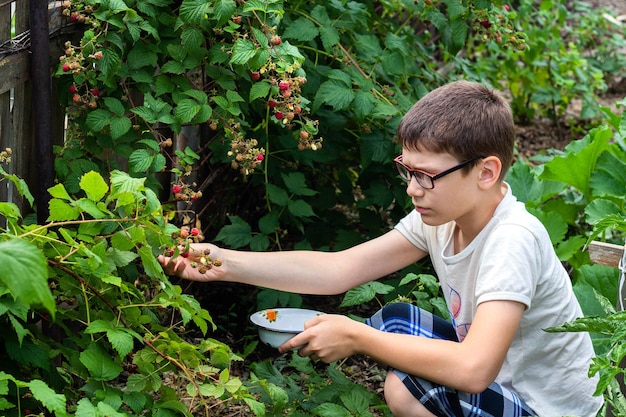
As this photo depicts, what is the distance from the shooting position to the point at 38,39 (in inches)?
90.9

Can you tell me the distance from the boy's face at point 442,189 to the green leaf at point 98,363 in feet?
2.74

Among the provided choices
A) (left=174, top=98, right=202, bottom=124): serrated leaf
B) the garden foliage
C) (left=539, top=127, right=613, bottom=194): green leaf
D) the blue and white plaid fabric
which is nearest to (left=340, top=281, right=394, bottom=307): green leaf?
the garden foliage

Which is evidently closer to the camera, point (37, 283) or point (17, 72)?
point (37, 283)

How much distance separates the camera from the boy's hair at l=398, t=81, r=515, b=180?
2273 mm

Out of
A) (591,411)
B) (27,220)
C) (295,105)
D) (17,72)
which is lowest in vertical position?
(591,411)

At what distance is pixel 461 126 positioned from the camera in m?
2.28

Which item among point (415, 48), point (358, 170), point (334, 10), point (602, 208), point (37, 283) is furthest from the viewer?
point (358, 170)

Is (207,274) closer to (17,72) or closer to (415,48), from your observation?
(17,72)

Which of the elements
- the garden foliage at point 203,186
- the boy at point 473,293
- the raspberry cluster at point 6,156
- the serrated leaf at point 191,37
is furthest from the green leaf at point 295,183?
the raspberry cluster at point 6,156

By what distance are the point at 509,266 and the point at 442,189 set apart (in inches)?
10.1

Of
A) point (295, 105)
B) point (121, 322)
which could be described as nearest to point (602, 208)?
point (295, 105)

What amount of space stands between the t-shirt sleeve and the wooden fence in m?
1.19

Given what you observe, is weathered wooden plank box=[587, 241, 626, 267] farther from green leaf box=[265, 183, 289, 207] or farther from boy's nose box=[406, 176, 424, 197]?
green leaf box=[265, 183, 289, 207]

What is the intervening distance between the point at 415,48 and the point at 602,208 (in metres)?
0.96
